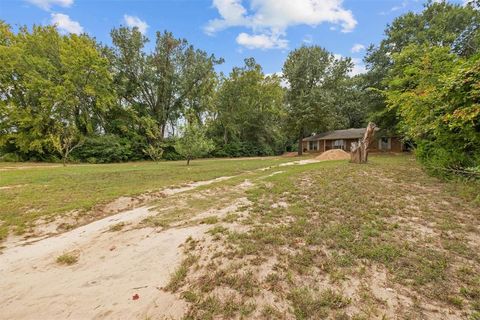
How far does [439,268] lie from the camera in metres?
2.73

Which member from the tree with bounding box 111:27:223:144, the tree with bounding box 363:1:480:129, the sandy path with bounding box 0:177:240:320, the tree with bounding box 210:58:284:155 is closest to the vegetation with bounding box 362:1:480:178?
the tree with bounding box 363:1:480:129

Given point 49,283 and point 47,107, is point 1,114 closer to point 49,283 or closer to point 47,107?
point 47,107

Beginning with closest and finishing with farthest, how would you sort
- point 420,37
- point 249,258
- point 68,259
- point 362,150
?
point 249,258
point 68,259
point 362,150
point 420,37

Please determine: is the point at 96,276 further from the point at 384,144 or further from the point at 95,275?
the point at 384,144

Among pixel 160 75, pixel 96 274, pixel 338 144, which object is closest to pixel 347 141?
pixel 338 144

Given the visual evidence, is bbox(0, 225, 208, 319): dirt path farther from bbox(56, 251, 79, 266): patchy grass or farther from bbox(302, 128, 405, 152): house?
bbox(302, 128, 405, 152): house

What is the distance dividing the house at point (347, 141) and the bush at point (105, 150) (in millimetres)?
25640

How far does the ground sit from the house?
75.8 ft

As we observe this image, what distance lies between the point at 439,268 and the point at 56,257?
5.15 metres

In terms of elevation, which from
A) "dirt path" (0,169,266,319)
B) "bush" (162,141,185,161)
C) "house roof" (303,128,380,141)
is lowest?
"dirt path" (0,169,266,319)

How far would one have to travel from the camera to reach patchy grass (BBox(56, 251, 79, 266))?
3.20m

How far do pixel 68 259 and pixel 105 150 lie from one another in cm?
2299

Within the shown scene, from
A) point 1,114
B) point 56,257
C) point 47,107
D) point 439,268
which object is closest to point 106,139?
point 47,107

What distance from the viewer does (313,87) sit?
86.5ft
